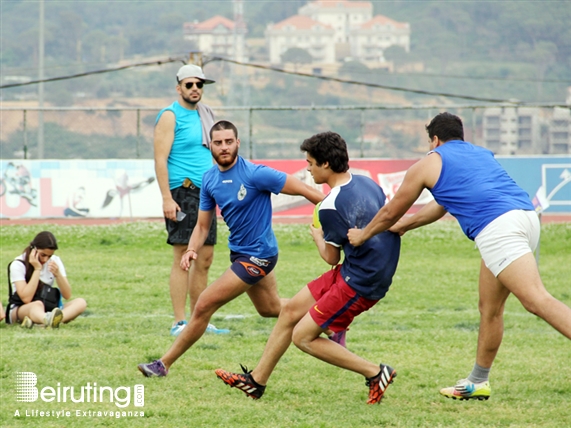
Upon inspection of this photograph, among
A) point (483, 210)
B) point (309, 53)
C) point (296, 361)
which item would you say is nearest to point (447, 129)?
point (483, 210)

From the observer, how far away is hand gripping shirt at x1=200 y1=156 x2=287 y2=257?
6141 mm

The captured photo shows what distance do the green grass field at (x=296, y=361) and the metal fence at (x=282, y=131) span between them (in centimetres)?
2897

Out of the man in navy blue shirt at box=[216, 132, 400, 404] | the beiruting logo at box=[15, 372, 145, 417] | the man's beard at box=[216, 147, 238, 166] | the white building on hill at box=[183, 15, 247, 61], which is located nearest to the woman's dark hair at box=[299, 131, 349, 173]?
the man in navy blue shirt at box=[216, 132, 400, 404]

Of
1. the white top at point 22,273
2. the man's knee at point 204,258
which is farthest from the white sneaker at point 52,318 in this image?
the man's knee at point 204,258

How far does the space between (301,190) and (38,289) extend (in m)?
3.52

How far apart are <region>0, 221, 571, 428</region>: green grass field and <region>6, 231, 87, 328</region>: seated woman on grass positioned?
0.18m

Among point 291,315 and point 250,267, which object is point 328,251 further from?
point 250,267

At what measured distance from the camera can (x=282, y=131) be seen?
64.1 metres

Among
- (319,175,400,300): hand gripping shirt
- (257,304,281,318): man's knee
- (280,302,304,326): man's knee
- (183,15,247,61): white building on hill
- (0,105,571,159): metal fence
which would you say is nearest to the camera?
(319,175,400,300): hand gripping shirt

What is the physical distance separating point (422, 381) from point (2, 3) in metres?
98.4

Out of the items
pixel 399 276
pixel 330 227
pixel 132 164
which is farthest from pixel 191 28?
pixel 330 227

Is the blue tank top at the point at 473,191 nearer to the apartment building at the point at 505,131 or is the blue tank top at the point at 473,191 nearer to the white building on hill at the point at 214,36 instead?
the apartment building at the point at 505,131

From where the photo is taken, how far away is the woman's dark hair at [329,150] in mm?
5305

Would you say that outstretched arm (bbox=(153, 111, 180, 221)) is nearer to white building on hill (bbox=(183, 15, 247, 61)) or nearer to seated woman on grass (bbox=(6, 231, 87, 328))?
seated woman on grass (bbox=(6, 231, 87, 328))
